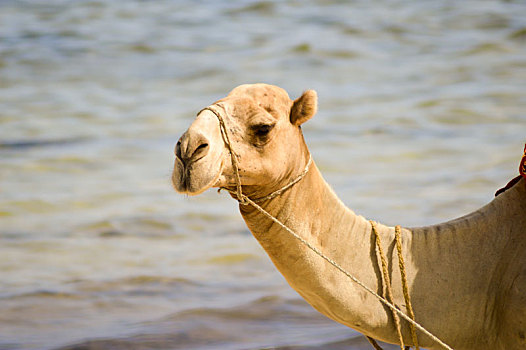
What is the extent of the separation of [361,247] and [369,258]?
5 cm

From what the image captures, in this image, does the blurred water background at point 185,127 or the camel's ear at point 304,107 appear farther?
the blurred water background at point 185,127

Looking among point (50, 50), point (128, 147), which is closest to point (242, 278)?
point (128, 147)

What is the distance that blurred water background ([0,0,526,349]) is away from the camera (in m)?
5.41

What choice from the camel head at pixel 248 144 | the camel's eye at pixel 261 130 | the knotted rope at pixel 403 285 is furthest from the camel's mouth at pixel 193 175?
the knotted rope at pixel 403 285

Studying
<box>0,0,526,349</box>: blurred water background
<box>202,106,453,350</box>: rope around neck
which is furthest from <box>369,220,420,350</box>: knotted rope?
<box>0,0,526,349</box>: blurred water background

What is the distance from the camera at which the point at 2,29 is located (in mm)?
17047

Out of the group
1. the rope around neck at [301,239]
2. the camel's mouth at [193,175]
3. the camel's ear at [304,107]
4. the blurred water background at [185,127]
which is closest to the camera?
the camel's mouth at [193,175]

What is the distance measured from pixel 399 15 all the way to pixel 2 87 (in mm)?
8927

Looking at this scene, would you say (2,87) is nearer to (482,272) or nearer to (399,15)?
(399,15)

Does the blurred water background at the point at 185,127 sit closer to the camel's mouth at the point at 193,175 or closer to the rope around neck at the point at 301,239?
the rope around neck at the point at 301,239

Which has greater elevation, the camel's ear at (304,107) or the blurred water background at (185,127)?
the blurred water background at (185,127)

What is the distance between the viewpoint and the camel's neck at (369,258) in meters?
2.79

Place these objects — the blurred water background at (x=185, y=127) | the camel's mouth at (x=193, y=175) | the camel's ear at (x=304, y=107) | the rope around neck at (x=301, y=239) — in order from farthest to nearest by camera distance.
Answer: the blurred water background at (x=185, y=127) → the camel's ear at (x=304, y=107) → the rope around neck at (x=301, y=239) → the camel's mouth at (x=193, y=175)

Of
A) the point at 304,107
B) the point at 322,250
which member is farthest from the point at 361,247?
the point at 304,107
